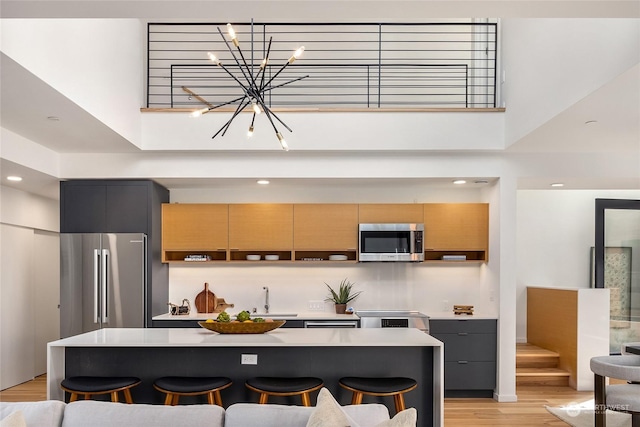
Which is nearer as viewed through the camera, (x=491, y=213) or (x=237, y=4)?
(x=237, y=4)

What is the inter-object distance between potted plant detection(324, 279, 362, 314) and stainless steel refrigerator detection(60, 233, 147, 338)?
7.10 feet

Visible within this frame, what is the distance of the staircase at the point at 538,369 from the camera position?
679 centimetres

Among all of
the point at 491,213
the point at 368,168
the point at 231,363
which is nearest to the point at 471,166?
the point at 491,213

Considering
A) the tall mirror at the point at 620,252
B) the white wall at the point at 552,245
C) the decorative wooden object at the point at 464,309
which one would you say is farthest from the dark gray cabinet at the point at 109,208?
the tall mirror at the point at 620,252

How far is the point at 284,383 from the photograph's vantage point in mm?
4113

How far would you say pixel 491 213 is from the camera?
6645 mm

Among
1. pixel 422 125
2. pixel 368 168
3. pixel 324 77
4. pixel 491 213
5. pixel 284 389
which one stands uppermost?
pixel 324 77

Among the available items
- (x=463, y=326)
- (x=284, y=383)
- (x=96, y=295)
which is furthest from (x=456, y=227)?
(x=96, y=295)

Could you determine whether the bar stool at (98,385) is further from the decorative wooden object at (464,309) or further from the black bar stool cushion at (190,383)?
the decorative wooden object at (464,309)

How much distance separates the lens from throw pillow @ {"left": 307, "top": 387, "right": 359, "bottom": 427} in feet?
8.38

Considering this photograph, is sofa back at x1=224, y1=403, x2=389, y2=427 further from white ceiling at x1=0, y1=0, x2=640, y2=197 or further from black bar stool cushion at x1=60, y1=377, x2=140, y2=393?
white ceiling at x1=0, y1=0, x2=640, y2=197

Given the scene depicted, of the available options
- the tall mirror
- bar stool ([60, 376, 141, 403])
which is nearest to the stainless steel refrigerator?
bar stool ([60, 376, 141, 403])

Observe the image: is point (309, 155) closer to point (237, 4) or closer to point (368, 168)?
point (368, 168)

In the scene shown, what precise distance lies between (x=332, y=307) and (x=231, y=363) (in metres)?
2.72
